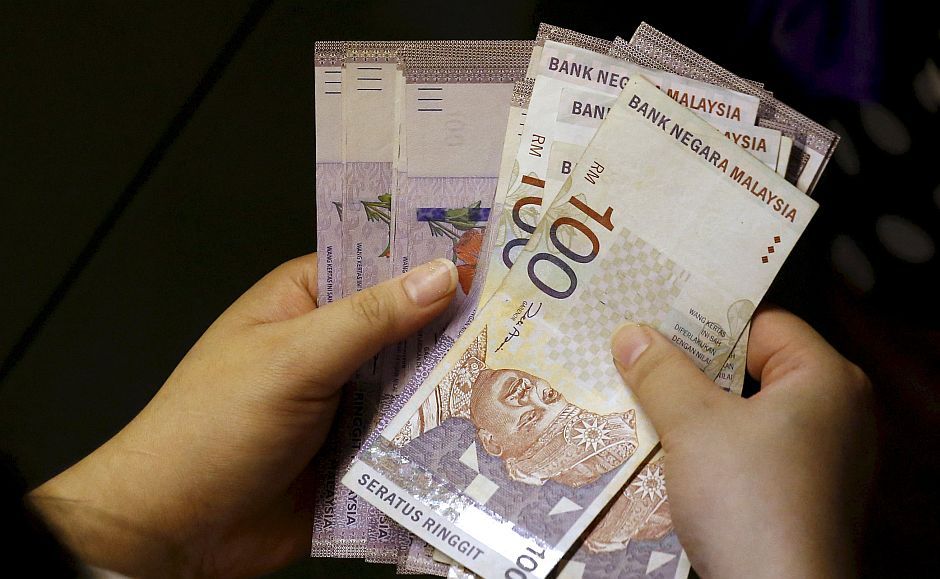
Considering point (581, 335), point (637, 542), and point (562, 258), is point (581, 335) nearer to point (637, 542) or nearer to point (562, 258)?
point (562, 258)

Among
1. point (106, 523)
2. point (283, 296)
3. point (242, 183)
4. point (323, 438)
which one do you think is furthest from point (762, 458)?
point (242, 183)

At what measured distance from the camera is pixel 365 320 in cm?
76

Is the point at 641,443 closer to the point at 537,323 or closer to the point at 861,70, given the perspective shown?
the point at 537,323

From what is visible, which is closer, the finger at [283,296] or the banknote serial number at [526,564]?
the banknote serial number at [526,564]

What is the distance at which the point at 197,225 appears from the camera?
1131 mm

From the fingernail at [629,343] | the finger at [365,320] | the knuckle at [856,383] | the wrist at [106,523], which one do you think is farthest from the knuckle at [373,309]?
the knuckle at [856,383]

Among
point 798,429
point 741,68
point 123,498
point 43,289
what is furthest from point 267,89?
point 798,429

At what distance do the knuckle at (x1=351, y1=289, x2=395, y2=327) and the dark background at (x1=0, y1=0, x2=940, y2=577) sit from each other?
15.8 inches

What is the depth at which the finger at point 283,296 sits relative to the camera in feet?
2.98

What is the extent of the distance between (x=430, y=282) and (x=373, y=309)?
0.08 meters

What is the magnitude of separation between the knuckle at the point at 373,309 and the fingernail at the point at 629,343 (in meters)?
0.27

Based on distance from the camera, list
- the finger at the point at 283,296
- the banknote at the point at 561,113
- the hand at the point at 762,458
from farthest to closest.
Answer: the finger at the point at 283,296 → the banknote at the point at 561,113 → the hand at the point at 762,458

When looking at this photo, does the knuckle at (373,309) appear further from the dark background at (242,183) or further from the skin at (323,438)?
the dark background at (242,183)

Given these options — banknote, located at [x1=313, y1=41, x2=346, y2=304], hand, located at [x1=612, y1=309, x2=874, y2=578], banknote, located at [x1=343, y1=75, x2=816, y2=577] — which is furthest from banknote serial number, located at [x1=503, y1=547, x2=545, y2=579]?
banknote, located at [x1=313, y1=41, x2=346, y2=304]
